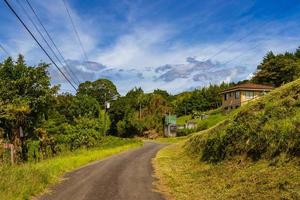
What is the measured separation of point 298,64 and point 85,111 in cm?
4507

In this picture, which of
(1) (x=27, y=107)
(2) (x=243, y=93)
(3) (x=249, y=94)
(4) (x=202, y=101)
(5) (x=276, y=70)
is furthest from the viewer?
(4) (x=202, y=101)

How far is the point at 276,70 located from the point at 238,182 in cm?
7583

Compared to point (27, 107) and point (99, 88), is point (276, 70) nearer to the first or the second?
point (27, 107)

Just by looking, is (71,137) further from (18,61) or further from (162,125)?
(162,125)

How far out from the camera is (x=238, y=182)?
15.0 meters

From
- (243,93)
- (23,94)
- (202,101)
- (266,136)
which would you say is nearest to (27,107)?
(23,94)

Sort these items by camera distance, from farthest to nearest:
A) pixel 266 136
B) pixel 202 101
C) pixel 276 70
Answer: pixel 202 101
pixel 276 70
pixel 266 136

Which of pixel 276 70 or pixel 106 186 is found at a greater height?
pixel 276 70

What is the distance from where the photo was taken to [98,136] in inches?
2506

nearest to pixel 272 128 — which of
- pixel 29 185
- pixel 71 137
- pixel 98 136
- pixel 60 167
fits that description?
pixel 29 185

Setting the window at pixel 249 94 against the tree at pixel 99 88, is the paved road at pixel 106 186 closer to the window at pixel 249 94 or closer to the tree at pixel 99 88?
the window at pixel 249 94

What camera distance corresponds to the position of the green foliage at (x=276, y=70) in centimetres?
8106

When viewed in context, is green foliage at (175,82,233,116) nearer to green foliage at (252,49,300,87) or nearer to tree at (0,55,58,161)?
green foliage at (252,49,300,87)

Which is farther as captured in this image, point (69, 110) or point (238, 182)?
point (69, 110)
